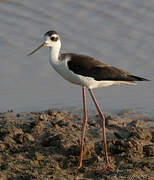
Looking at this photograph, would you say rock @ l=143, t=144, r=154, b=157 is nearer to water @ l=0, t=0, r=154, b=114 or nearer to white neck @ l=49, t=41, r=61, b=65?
white neck @ l=49, t=41, r=61, b=65

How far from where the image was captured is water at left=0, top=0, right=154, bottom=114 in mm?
8734

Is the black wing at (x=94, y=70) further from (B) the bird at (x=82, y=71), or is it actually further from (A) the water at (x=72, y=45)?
(A) the water at (x=72, y=45)

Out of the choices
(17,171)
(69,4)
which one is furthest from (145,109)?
(69,4)

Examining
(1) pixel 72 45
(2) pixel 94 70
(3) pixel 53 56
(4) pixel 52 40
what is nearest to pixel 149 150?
(2) pixel 94 70

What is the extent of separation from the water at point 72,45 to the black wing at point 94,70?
2337mm

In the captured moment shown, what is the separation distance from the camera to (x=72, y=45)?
1020 cm

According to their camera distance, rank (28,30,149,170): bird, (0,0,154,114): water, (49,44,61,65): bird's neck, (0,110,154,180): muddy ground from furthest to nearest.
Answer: (0,0,154,114): water < (49,44,61,65): bird's neck < (28,30,149,170): bird < (0,110,154,180): muddy ground

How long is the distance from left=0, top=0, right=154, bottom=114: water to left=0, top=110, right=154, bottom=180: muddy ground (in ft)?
3.67

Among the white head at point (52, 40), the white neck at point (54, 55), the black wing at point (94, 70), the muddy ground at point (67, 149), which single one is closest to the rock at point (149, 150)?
the muddy ground at point (67, 149)

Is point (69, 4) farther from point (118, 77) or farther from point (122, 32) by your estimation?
point (118, 77)

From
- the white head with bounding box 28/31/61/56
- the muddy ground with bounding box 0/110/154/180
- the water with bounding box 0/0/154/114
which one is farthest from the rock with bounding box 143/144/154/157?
the water with bounding box 0/0/154/114

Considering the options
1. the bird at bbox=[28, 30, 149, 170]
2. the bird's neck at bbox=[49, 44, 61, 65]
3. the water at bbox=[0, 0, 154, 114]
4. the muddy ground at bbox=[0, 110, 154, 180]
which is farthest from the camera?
the water at bbox=[0, 0, 154, 114]

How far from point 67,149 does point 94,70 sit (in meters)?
1.05

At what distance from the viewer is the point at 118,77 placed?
620cm
